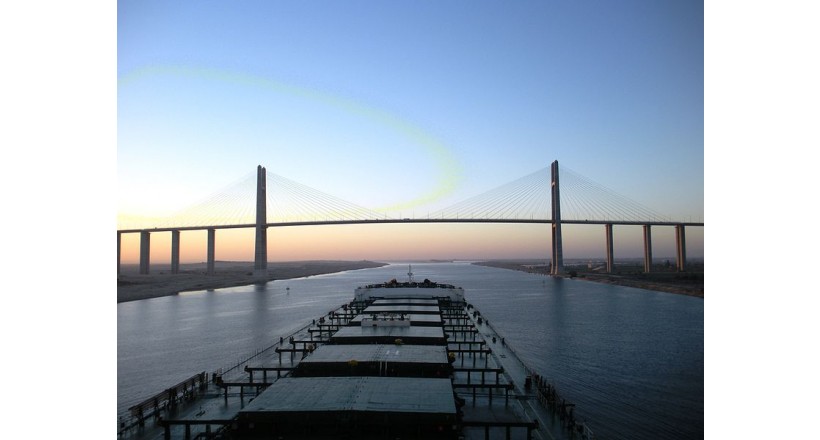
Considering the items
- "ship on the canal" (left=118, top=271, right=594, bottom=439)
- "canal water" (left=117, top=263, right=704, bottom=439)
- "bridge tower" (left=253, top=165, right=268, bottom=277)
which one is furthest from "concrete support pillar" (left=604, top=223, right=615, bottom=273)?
"ship on the canal" (left=118, top=271, right=594, bottom=439)

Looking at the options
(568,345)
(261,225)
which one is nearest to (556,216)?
(261,225)

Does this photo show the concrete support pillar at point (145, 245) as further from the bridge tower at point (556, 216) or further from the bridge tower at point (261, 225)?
the bridge tower at point (556, 216)

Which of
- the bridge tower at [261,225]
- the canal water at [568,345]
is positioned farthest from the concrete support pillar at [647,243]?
the bridge tower at [261,225]

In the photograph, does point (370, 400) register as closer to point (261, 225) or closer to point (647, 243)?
point (261, 225)
